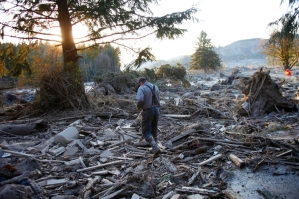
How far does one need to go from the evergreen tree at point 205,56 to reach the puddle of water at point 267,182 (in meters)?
51.3

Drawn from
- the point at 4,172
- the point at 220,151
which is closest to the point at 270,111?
the point at 220,151

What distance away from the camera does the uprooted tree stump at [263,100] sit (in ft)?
32.1

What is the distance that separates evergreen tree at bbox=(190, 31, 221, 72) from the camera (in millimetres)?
53969

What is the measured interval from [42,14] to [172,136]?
8.34 metres

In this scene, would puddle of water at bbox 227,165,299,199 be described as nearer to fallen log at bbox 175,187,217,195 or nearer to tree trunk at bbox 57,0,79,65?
fallen log at bbox 175,187,217,195

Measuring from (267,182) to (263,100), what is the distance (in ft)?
20.3

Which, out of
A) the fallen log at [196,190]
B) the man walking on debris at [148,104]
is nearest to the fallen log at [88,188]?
the fallen log at [196,190]

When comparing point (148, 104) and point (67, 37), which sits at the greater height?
point (67, 37)

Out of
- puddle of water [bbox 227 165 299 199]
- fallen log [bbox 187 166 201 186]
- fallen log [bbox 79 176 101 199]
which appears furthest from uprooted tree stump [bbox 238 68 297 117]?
fallen log [bbox 79 176 101 199]

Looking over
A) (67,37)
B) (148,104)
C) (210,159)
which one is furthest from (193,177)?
(67,37)

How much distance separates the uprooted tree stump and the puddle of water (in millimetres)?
5101

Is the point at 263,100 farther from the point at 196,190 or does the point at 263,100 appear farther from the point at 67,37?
the point at 67,37

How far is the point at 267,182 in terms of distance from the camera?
4.55 metres

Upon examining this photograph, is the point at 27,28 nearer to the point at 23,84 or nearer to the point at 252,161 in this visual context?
the point at 23,84
